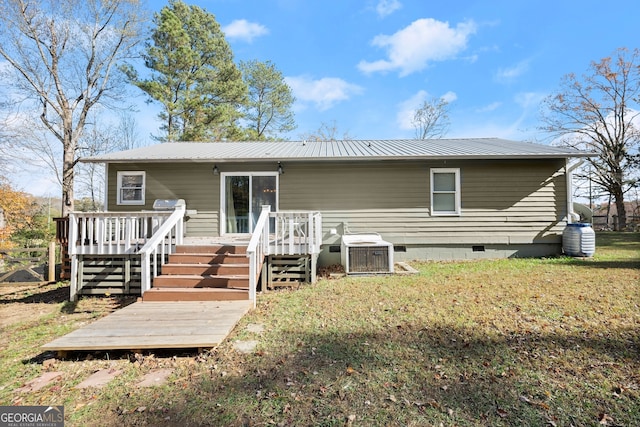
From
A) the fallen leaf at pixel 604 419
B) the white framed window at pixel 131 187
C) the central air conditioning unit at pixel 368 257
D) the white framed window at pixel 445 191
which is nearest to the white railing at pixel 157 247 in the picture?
the white framed window at pixel 131 187

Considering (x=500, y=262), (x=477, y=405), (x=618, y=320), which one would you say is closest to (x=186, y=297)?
(x=477, y=405)

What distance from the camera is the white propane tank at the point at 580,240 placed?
813cm

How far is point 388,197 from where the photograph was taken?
848cm

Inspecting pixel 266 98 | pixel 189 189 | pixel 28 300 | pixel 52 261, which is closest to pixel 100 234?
pixel 28 300

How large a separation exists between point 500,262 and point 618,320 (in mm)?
4173

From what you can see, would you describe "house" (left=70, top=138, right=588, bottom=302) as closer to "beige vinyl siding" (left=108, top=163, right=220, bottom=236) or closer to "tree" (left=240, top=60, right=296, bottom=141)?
"beige vinyl siding" (left=108, top=163, right=220, bottom=236)

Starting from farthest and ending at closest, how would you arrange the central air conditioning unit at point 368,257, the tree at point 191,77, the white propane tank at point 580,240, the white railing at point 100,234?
the tree at point 191,77 < the white propane tank at point 580,240 < the central air conditioning unit at point 368,257 < the white railing at point 100,234

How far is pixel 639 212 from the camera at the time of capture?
2003 centimetres

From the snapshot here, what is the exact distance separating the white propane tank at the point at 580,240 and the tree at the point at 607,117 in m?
15.1

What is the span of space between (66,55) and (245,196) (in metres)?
12.0

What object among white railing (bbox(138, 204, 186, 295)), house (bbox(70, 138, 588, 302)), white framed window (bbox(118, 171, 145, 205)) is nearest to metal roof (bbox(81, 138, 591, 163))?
house (bbox(70, 138, 588, 302))

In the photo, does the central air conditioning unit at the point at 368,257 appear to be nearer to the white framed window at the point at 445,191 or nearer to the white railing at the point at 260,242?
the white railing at the point at 260,242

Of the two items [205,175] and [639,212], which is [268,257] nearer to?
[205,175]

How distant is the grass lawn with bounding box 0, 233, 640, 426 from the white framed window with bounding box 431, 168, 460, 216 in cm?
378
